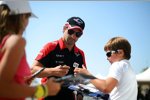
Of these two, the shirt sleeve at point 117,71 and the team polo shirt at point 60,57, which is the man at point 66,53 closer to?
the team polo shirt at point 60,57

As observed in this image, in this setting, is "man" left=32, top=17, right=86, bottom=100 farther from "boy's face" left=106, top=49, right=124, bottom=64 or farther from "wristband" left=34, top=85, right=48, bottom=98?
"wristband" left=34, top=85, right=48, bottom=98

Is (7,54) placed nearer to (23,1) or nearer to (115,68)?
(23,1)

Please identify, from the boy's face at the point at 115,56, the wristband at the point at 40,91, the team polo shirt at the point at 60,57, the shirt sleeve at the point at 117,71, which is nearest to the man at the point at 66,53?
the team polo shirt at the point at 60,57

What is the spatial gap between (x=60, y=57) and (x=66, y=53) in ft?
0.44

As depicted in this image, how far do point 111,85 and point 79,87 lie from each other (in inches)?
23.1

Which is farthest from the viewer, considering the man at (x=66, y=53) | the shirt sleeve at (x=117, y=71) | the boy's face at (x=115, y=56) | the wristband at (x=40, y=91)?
the man at (x=66, y=53)

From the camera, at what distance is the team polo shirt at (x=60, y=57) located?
4195mm

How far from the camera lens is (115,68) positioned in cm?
344

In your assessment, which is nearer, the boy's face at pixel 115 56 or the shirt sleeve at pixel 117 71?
the shirt sleeve at pixel 117 71

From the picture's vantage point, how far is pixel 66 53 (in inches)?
174

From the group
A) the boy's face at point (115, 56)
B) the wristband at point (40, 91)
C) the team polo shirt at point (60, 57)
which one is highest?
the wristband at point (40, 91)

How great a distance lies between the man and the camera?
4189mm

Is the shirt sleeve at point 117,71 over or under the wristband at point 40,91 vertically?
under

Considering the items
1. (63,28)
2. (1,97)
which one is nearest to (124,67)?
(63,28)
